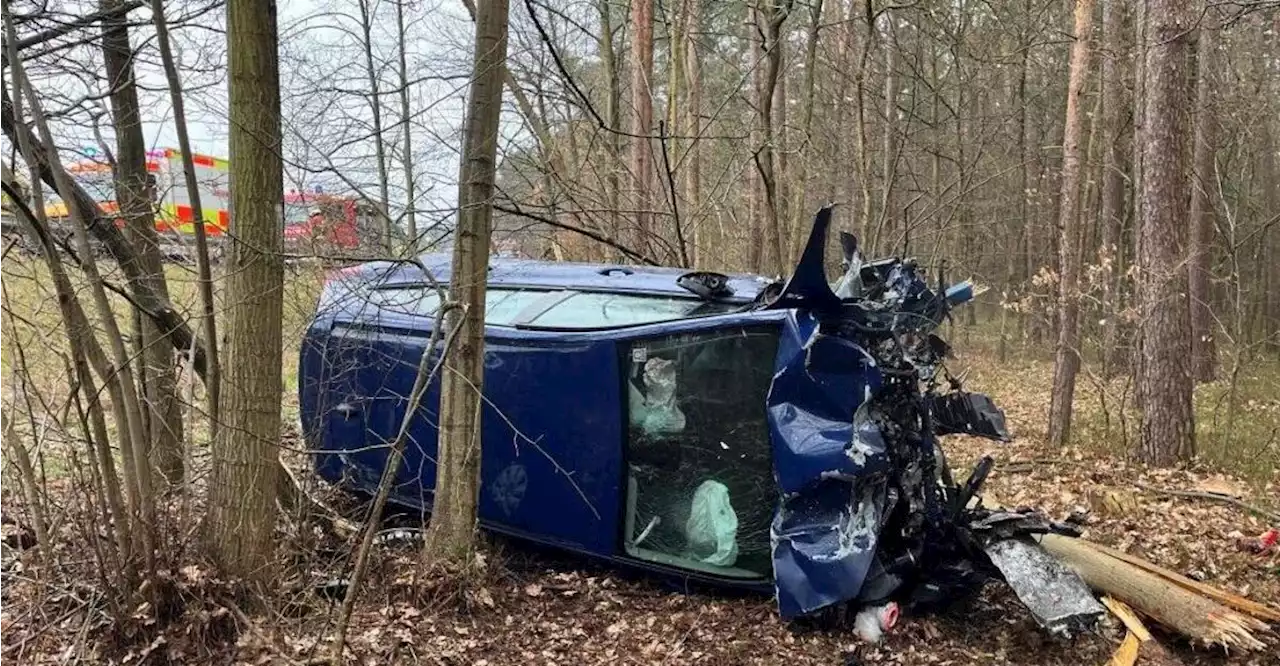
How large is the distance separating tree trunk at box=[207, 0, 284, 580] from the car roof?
4.20 feet

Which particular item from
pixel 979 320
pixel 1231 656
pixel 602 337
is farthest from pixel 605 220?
pixel 979 320

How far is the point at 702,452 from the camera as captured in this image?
4641 mm

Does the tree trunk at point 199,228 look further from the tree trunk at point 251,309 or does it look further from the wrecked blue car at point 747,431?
the wrecked blue car at point 747,431

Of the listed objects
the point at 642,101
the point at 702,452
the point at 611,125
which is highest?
the point at 642,101

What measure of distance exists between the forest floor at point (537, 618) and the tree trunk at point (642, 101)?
520 cm

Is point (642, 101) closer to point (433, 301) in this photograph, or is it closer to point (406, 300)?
point (433, 301)

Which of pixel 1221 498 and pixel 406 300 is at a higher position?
pixel 406 300

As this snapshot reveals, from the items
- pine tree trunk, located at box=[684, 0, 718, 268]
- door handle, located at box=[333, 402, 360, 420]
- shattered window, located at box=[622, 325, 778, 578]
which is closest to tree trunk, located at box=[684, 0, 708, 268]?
pine tree trunk, located at box=[684, 0, 718, 268]

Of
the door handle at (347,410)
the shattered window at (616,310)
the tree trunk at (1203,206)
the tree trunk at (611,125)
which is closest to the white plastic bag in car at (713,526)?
the shattered window at (616,310)

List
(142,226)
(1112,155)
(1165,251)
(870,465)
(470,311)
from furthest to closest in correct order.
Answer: (1112,155), (1165,251), (142,226), (470,311), (870,465)

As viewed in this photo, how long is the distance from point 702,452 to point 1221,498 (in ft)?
14.9

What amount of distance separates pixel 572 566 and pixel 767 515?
1374 mm

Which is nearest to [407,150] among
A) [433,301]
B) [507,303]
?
[433,301]

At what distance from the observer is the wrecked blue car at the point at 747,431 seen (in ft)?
14.1
